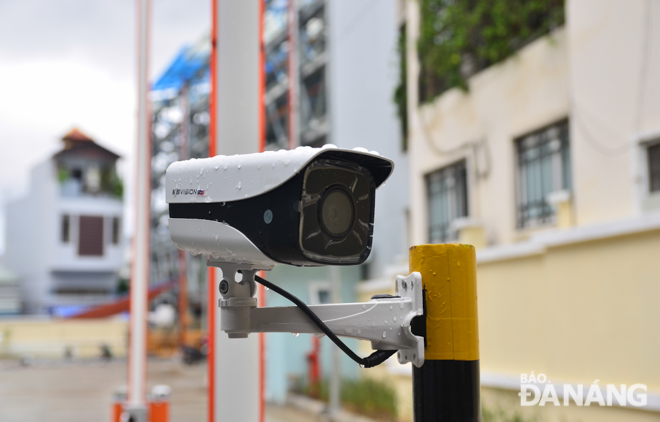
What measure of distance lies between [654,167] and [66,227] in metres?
27.5

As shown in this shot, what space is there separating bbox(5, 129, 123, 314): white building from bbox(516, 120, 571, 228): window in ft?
80.7

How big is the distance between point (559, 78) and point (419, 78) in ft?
10.6

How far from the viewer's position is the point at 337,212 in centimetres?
114

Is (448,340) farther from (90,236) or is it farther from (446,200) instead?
(90,236)

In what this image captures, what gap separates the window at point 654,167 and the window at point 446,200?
3470mm

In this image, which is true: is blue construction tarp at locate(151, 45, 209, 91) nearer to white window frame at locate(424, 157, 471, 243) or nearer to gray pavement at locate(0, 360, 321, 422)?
white window frame at locate(424, 157, 471, 243)

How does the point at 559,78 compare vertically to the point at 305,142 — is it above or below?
below

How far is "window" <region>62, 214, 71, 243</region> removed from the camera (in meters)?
29.4

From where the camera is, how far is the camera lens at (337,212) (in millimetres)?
1119

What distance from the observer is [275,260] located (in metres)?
1.11

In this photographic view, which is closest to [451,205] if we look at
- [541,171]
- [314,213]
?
[541,171]

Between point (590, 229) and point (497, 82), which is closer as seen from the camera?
point (590, 229)

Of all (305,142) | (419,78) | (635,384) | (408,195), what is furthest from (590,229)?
(305,142)

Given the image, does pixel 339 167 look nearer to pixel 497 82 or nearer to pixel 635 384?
pixel 635 384
